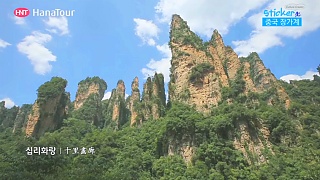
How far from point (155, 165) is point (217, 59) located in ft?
41.6

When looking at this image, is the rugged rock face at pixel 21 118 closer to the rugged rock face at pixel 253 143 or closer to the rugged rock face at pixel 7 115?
the rugged rock face at pixel 7 115

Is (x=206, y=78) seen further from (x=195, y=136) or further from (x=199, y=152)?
(x=199, y=152)

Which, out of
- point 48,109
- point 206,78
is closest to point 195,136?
point 206,78

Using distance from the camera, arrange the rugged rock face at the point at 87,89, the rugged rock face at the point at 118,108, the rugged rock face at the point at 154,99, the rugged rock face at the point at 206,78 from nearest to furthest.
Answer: the rugged rock face at the point at 206,78 < the rugged rock face at the point at 154,99 < the rugged rock face at the point at 118,108 < the rugged rock face at the point at 87,89

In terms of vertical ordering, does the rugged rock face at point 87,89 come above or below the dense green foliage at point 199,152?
above

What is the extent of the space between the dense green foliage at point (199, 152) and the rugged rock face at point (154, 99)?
6.58 meters

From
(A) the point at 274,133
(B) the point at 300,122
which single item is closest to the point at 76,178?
(A) the point at 274,133

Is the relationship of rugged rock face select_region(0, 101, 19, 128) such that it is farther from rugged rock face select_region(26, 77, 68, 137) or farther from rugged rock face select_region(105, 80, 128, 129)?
rugged rock face select_region(26, 77, 68, 137)

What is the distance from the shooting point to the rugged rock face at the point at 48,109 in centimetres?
3441

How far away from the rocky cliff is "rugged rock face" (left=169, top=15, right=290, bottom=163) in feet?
64.9

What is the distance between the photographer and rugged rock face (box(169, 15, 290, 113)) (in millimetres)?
26406

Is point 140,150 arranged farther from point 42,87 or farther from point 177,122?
point 42,87

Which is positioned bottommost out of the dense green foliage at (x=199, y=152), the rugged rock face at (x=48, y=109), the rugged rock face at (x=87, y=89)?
the dense green foliage at (x=199, y=152)

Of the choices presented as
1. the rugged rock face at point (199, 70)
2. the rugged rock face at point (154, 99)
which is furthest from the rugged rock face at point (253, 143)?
the rugged rock face at point (154, 99)
